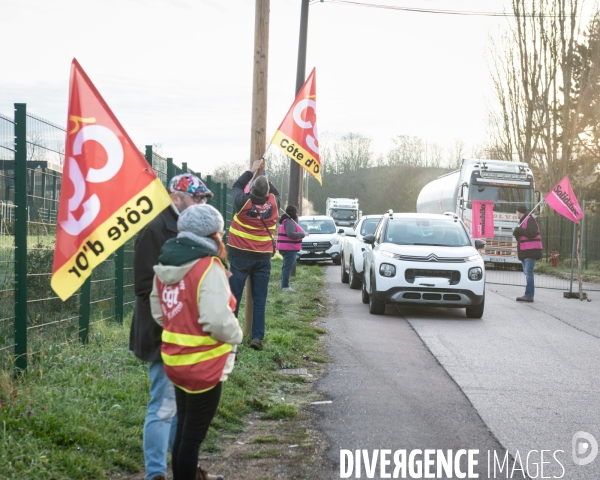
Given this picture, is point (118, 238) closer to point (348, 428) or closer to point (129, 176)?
point (129, 176)

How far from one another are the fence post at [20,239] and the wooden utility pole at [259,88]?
11.2 feet

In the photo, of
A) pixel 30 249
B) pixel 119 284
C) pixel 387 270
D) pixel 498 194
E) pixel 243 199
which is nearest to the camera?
pixel 30 249

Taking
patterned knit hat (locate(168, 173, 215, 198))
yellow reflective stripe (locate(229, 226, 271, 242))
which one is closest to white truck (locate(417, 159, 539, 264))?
yellow reflective stripe (locate(229, 226, 271, 242))

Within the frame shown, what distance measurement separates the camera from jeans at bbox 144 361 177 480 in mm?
4625

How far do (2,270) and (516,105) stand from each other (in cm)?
3181

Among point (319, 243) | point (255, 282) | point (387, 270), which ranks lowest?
point (319, 243)

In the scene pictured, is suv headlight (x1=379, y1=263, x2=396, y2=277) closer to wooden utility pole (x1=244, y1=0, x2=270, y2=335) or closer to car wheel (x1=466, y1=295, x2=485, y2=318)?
car wheel (x1=466, y1=295, x2=485, y2=318)

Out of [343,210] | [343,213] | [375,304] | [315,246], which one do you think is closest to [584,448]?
[375,304]

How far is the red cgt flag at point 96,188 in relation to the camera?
16.3 ft

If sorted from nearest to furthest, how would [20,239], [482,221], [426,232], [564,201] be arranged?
[20,239], [426,232], [564,201], [482,221]

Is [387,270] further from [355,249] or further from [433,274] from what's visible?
[355,249]

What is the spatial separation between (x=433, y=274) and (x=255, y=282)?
16.3ft

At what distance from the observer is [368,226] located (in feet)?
67.3

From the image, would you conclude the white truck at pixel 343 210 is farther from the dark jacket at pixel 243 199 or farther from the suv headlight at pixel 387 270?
the dark jacket at pixel 243 199
